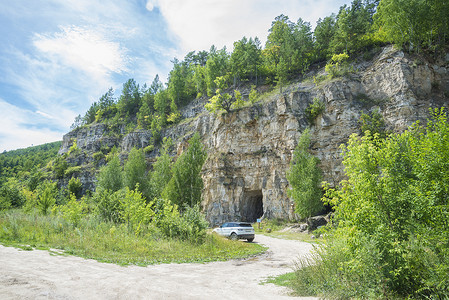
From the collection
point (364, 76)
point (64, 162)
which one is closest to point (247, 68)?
point (364, 76)

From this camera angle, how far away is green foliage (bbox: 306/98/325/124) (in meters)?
32.3

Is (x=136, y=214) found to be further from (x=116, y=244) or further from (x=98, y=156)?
(x=98, y=156)

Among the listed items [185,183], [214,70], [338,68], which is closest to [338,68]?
[338,68]

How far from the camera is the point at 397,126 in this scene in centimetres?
2731

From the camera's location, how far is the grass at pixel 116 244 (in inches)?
388

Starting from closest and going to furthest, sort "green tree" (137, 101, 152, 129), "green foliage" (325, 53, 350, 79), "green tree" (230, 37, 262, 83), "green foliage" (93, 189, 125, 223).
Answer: "green foliage" (93, 189, 125, 223), "green foliage" (325, 53, 350, 79), "green tree" (230, 37, 262, 83), "green tree" (137, 101, 152, 129)

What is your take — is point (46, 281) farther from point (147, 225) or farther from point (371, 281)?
point (147, 225)

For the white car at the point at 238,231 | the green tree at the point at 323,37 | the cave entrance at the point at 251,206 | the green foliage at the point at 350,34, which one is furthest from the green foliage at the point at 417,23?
the white car at the point at 238,231

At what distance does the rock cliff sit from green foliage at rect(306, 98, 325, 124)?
0.58m

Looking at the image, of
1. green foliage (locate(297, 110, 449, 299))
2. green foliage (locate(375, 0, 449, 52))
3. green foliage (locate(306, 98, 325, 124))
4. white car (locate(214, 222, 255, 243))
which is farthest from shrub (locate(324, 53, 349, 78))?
green foliage (locate(297, 110, 449, 299))

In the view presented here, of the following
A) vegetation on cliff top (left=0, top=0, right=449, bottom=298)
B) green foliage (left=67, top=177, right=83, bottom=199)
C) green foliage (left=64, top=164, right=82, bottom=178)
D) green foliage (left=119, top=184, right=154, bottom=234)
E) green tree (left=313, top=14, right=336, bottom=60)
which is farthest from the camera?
green foliage (left=64, top=164, right=82, bottom=178)

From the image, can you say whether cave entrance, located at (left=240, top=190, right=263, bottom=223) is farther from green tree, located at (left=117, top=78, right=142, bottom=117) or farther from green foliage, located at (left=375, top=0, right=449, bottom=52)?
green tree, located at (left=117, top=78, right=142, bottom=117)

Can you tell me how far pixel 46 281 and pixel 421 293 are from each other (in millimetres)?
8148

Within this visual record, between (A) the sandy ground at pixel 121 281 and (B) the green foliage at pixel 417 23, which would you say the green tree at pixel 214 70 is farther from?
(A) the sandy ground at pixel 121 281
